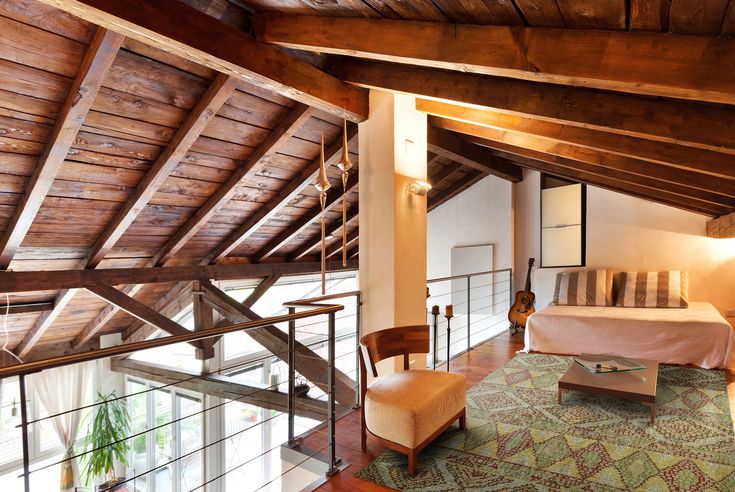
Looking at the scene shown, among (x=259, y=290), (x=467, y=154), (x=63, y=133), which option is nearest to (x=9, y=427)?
(x=259, y=290)

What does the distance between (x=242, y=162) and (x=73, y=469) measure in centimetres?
460

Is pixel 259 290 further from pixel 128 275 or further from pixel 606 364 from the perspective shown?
pixel 606 364

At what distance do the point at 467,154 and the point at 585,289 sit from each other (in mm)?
2272

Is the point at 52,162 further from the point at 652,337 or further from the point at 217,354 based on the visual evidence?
the point at 652,337

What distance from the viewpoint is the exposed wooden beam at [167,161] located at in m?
3.13

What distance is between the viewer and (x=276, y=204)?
15.4ft

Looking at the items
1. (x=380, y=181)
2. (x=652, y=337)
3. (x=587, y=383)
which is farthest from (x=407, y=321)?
(x=652, y=337)

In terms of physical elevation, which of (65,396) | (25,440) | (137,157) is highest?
(137,157)

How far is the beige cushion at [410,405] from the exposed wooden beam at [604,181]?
9.87ft

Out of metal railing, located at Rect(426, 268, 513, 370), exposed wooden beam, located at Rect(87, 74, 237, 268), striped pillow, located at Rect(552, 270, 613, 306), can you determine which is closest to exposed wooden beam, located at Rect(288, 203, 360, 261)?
metal railing, located at Rect(426, 268, 513, 370)

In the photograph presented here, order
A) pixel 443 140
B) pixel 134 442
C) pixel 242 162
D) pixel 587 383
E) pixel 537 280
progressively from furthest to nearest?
pixel 537 280
pixel 134 442
pixel 443 140
pixel 242 162
pixel 587 383

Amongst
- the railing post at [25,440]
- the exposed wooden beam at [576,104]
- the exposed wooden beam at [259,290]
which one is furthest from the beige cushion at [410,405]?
the exposed wooden beam at [259,290]

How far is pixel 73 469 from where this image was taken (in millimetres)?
5523

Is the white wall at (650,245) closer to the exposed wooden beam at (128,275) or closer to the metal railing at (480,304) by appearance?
the metal railing at (480,304)
